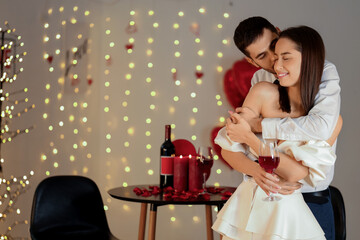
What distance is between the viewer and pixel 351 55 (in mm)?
3172

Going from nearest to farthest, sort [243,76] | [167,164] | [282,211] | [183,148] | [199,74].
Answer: [282,211], [167,164], [183,148], [243,76], [199,74]

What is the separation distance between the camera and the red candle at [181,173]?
2.42 metres

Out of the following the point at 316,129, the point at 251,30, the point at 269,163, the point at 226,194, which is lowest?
the point at 226,194

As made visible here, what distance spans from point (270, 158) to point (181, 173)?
1.05 meters

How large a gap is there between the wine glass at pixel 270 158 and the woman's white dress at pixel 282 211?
0.02m

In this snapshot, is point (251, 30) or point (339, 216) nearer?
point (251, 30)

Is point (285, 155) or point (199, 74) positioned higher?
point (199, 74)

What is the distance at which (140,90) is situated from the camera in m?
3.49

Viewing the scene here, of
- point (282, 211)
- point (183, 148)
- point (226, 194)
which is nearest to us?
point (282, 211)

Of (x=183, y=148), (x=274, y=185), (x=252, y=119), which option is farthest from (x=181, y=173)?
(x=274, y=185)

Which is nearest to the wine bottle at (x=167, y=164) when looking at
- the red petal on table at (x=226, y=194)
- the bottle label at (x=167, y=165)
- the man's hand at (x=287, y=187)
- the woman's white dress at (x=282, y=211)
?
the bottle label at (x=167, y=165)

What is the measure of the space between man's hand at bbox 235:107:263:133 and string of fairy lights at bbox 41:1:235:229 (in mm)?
1763

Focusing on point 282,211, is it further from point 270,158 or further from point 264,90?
point 264,90

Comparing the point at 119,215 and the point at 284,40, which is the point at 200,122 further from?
the point at 284,40
